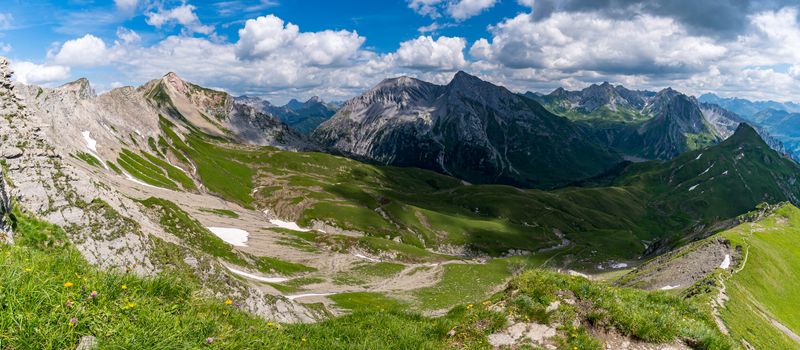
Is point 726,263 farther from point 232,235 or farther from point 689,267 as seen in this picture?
point 232,235

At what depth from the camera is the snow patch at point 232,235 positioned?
12875cm

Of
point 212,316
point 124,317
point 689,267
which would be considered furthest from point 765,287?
point 124,317

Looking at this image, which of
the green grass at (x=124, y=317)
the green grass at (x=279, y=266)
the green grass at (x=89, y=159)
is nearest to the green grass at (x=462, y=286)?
the green grass at (x=279, y=266)

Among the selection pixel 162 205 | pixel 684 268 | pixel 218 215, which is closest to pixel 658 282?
pixel 684 268

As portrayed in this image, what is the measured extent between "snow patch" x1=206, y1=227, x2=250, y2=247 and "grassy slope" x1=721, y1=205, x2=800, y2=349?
119379 millimetres

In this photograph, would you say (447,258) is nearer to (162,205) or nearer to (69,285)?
(162,205)

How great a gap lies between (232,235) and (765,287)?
133 metres

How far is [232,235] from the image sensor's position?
5290 inches

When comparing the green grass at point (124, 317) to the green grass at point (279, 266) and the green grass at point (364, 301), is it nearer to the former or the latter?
the green grass at point (364, 301)

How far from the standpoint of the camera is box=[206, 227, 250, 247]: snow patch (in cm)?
12875

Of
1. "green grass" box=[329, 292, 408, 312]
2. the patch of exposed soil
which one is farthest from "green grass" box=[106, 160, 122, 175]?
the patch of exposed soil

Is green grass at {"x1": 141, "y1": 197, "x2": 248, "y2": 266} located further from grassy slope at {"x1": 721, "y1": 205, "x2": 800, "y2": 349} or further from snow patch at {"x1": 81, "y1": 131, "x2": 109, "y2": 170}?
grassy slope at {"x1": 721, "y1": 205, "x2": 800, "y2": 349}

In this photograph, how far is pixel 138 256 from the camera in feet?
115

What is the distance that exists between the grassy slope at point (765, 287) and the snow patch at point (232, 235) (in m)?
119
